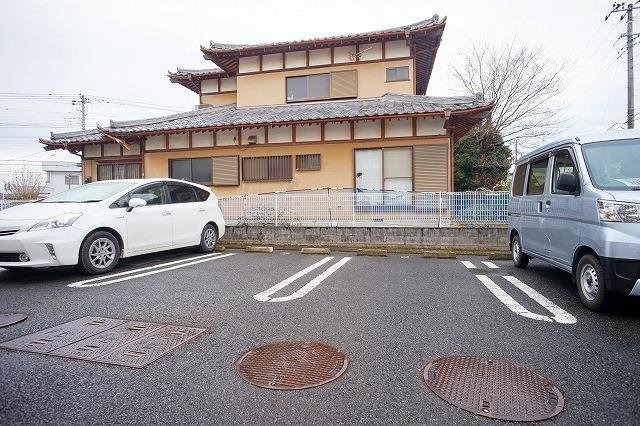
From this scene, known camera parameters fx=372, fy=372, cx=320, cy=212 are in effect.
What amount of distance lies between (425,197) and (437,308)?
220 inches

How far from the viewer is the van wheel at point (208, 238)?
7.75 m

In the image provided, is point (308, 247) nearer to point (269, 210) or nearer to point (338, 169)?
point (269, 210)

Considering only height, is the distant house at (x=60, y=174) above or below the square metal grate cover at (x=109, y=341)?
above

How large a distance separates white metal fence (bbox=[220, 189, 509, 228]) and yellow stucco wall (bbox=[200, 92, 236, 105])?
7.88 metres

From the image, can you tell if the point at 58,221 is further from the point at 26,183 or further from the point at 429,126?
the point at 26,183

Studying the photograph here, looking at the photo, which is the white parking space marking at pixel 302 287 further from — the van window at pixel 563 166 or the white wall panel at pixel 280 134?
the white wall panel at pixel 280 134

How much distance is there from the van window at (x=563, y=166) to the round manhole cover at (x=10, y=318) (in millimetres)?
5803

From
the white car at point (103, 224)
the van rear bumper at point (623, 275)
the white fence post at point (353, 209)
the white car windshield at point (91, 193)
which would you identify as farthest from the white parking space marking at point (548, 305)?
the white car windshield at point (91, 193)

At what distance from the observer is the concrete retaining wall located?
8.76m

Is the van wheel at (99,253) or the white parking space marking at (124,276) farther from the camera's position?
the van wheel at (99,253)

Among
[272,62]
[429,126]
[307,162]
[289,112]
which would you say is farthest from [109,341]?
[272,62]

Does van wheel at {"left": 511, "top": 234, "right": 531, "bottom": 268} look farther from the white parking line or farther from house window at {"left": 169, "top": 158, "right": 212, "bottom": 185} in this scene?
house window at {"left": 169, "top": 158, "right": 212, "bottom": 185}

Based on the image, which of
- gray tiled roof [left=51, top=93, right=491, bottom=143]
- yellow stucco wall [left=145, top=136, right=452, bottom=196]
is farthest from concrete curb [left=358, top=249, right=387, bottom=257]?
gray tiled roof [left=51, top=93, right=491, bottom=143]

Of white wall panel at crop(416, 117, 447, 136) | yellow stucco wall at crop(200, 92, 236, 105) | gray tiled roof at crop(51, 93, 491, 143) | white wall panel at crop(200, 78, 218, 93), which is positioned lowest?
white wall panel at crop(416, 117, 447, 136)
